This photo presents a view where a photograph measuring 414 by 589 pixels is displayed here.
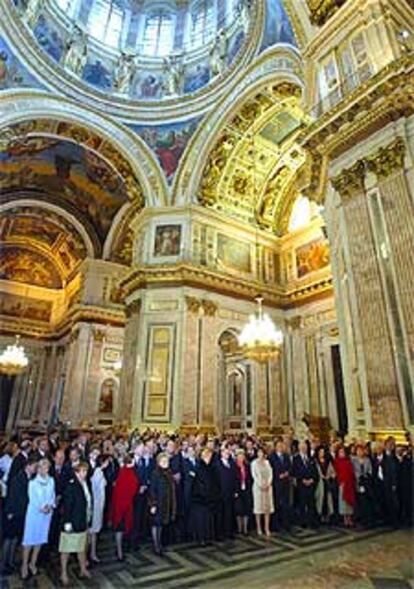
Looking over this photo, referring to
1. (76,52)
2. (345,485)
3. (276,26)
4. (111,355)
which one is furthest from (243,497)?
(76,52)

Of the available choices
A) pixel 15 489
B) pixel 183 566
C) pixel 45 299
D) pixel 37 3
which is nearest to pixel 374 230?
pixel 183 566

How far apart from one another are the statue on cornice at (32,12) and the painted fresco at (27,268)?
37.9 feet

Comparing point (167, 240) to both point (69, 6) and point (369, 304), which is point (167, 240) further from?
point (69, 6)

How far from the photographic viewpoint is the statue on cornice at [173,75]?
15.2 meters

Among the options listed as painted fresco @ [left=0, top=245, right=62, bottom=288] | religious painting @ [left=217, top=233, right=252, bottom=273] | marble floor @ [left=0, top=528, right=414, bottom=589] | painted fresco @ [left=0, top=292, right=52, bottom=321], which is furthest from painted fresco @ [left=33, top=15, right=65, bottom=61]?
marble floor @ [left=0, top=528, right=414, bottom=589]

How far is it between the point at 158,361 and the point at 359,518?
787 centimetres

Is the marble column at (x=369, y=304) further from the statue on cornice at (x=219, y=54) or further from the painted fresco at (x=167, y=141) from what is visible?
the statue on cornice at (x=219, y=54)

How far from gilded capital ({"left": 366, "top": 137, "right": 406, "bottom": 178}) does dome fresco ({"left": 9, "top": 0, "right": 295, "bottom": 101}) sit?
21.7ft

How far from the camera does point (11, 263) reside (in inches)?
863

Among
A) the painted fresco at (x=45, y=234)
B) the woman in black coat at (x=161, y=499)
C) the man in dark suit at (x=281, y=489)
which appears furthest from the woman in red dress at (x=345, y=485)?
the painted fresco at (x=45, y=234)

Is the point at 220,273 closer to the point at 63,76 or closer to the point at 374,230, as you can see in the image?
the point at 374,230

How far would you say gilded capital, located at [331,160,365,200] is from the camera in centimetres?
734

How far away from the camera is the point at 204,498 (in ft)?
15.6

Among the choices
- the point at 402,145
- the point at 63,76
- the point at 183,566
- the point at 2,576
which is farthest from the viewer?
the point at 63,76
